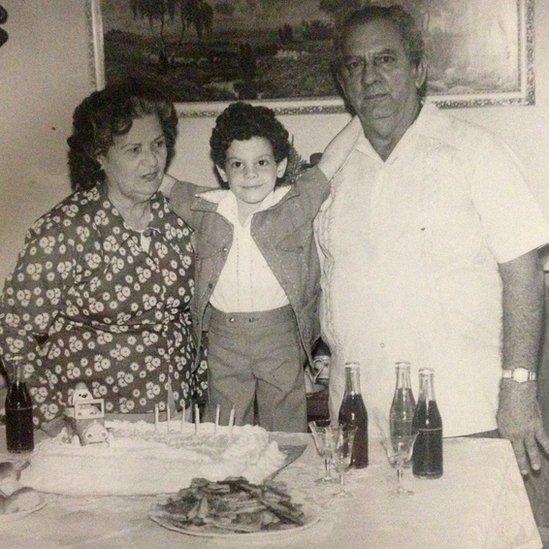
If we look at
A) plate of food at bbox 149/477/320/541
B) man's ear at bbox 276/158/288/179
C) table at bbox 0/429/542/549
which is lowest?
table at bbox 0/429/542/549

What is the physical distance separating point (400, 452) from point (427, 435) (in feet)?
0.35

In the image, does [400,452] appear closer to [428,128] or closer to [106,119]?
[428,128]

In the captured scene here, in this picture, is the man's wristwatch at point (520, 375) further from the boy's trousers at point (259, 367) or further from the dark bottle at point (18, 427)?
the dark bottle at point (18, 427)

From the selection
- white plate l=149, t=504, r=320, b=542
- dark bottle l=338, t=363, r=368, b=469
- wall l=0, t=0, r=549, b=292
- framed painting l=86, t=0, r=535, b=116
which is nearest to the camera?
white plate l=149, t=504, r=320, b=542

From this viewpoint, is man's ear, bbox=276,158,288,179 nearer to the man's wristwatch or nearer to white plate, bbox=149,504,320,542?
the man's wristwatch

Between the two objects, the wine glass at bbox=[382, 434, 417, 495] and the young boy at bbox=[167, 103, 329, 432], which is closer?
the wine glass at bbox=[382, 434, 417, 495]

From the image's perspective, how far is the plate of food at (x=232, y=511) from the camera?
5.28ft

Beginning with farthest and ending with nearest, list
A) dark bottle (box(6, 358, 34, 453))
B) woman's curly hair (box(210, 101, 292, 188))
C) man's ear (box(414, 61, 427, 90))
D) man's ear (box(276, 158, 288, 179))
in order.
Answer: man's ear (box(276, 158, 288, 179)) < woman's curly hair (box(210, 101, 292, 188)) < man's ear (box(414, 61, 427, 90)) < dark bottle (box(6, 358, 34, 453))

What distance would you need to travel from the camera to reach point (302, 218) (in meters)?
2.81

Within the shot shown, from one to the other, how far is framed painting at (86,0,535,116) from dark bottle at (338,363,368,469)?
1.72 m

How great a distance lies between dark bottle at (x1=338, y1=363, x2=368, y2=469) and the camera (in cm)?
202

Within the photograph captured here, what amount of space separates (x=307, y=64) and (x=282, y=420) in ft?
4.93

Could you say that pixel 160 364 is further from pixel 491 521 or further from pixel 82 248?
pixel 491 521

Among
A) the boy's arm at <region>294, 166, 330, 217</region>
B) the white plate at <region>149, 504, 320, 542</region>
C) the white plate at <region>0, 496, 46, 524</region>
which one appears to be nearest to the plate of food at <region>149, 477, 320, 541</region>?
the white plate at <region>149, 504, 320, 542</region>
